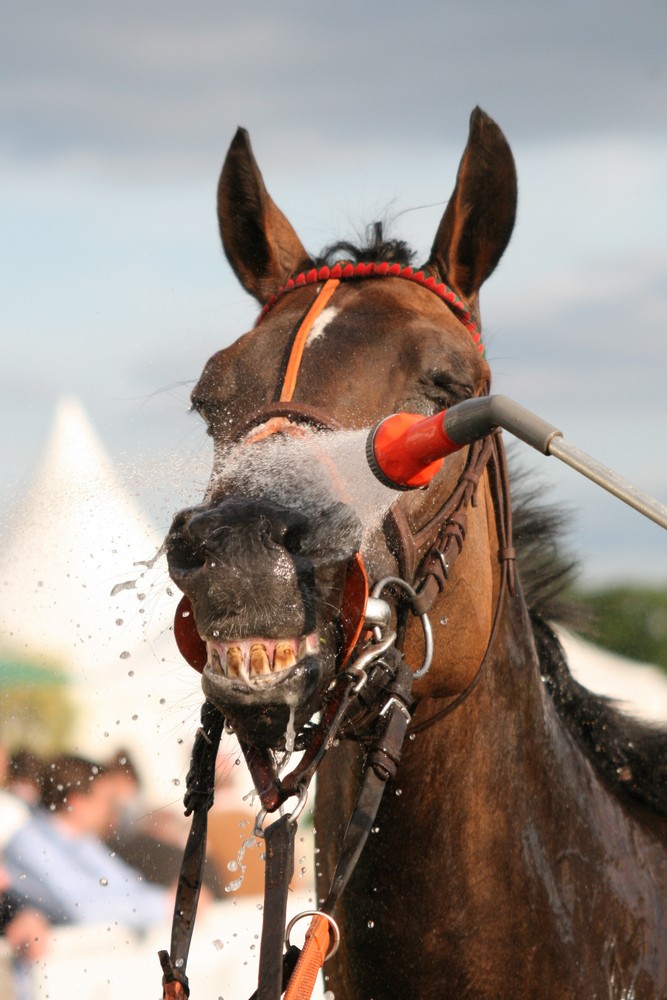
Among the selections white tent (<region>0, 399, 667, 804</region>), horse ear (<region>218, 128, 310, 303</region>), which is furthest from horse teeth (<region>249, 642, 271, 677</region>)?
white tent (<region>0, 399, 667, 804</region>)

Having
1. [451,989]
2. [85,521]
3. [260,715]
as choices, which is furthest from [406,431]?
[85,521]

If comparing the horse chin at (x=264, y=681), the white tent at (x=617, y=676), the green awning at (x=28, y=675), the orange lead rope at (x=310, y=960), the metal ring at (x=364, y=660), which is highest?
the green awning at (x=28, y=675)

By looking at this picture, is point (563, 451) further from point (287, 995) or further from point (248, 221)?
point (248, 221)

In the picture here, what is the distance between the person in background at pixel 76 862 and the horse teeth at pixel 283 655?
462 centimetres

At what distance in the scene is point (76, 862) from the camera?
704cm

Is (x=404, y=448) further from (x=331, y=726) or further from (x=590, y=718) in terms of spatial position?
(x=590, y=718)

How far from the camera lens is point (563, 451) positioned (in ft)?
8.25

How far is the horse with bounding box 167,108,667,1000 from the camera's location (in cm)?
282

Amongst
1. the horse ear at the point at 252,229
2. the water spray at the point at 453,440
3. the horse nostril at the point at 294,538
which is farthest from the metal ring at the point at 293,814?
the horse ear at the point at 252,229

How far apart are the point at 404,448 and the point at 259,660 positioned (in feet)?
1.96

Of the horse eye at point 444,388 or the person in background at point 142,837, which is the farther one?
the person in background at point 142,837

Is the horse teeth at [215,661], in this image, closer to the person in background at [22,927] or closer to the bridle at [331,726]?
the bridle at [331,726]

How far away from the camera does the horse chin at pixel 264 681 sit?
2.71m

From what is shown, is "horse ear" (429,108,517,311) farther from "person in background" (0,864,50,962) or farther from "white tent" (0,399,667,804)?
"person in background" (0,864,50,962)
